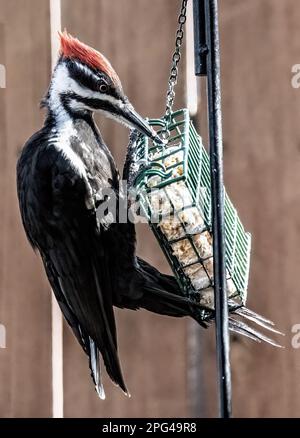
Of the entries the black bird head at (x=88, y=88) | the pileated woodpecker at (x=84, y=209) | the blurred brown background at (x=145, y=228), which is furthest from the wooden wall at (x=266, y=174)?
the black bird head at (x=88, y=88)

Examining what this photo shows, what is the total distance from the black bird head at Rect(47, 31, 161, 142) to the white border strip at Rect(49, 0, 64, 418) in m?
0.63

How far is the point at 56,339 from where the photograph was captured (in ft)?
8.02

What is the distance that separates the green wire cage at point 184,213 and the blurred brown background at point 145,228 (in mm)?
533

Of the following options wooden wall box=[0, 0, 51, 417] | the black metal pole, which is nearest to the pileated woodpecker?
the black metal pole

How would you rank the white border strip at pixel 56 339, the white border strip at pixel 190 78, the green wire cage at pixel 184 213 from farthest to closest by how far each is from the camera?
the white border strip at pixel 56 339 → the white border strip at pixel 190 78 → the green wire cage at pixel 184 213

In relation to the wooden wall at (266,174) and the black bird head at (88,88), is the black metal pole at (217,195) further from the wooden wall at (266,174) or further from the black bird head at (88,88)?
the wooden wall at (266,174)

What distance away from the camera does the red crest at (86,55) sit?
1.72 m

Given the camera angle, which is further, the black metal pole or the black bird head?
the black bird head

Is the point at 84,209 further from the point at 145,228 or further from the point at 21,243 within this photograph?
the point at 21,243

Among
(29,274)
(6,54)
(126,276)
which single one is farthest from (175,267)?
(6,54)

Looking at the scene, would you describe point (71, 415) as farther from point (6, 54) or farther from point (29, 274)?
point (6, 54)

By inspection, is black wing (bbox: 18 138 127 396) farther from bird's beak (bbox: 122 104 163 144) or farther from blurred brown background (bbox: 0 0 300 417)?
blurred brown background (bbox: 0 0 300 417)

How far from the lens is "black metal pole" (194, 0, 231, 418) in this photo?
1.49m

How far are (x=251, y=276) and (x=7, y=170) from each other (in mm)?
Result: 693
